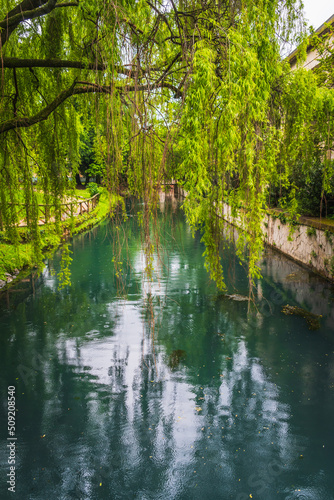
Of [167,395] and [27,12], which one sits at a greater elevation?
[27,12]

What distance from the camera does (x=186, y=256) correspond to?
12812 mm

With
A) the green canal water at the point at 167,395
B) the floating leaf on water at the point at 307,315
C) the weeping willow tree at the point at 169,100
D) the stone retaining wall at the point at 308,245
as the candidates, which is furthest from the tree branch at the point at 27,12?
the floating leaf on water at the point at 307,315

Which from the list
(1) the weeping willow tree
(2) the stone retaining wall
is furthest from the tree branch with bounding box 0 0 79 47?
(2) the stone retaining wall

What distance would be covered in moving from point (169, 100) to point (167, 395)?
3.44m

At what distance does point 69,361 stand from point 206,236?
3.24 metres

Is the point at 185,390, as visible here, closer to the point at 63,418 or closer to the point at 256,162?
the point at 63,418

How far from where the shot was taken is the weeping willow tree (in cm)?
304

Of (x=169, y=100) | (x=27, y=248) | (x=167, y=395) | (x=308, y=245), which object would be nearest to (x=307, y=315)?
(x=308, y=245)

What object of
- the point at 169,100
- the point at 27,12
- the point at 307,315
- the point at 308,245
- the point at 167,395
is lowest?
the point at 167,395

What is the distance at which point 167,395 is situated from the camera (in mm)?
5016

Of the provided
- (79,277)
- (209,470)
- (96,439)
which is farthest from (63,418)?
(79,277)

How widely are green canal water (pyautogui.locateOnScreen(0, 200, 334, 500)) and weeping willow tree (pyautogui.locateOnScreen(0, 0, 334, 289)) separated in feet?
1.80

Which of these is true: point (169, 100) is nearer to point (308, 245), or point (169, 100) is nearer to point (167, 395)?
point (167, 395)

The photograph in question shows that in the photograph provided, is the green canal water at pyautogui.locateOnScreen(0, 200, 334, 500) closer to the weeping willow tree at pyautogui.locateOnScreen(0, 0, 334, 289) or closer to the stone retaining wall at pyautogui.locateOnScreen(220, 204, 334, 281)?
the weeping willow tree at pyautogui.locateOnScreen(0, 0, 334, 289)
